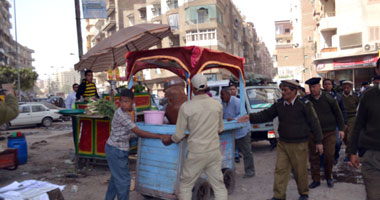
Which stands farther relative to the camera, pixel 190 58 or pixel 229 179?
pixel 229 179

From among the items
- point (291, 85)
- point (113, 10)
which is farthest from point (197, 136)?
point (113, 10)

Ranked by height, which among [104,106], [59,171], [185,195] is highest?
[104,106]

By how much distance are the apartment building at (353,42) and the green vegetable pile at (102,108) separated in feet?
83.0

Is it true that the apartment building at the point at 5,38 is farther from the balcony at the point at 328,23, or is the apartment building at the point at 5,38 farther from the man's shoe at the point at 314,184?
the man's shoe at the point at 314,184

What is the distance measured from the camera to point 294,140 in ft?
15.6

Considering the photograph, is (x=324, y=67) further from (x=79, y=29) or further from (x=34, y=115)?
(x=79, y=29)

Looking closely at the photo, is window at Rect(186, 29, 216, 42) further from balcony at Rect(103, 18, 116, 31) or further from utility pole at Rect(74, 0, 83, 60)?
utility pole at Rect(74, 0, 83, 60)

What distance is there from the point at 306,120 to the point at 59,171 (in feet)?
18.5

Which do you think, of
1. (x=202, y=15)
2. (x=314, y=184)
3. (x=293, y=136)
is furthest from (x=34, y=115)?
(x=202, y=15)

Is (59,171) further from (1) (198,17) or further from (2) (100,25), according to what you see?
(2) (100,25)

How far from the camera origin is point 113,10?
5500 centimetres

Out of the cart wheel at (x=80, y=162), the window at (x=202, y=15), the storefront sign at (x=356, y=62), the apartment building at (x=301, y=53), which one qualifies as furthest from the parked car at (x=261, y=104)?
the apartment building at (x=301, y=53)

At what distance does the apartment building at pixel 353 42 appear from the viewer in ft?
88.2

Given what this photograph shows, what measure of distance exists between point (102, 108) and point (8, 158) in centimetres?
218
